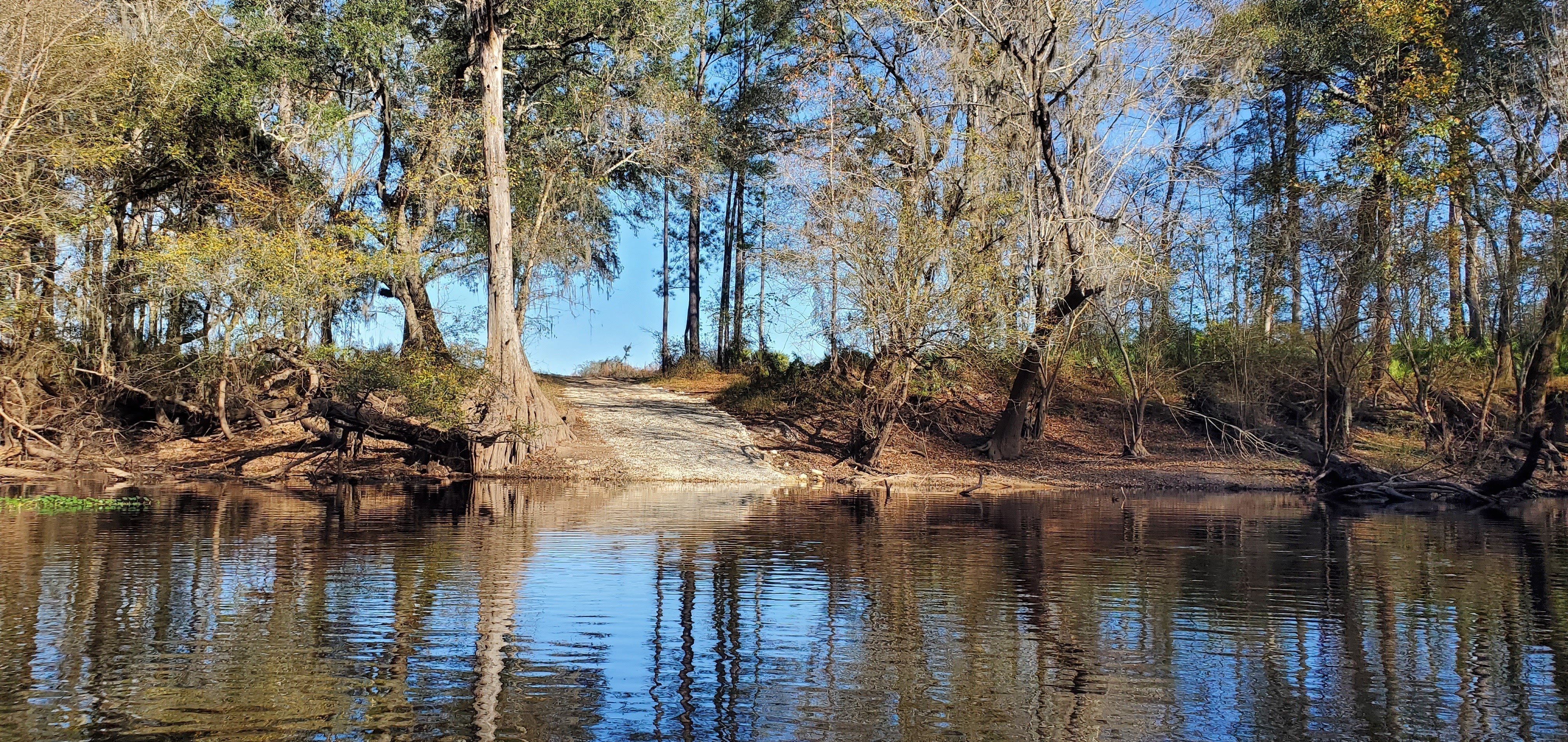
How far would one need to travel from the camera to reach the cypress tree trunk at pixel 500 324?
75.9 feet

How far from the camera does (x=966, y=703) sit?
572 centimetres

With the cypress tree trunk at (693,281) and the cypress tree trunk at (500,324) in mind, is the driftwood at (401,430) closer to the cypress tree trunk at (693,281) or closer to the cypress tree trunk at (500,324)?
the cypress tree trunk at (500,324)

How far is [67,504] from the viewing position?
15.2 m

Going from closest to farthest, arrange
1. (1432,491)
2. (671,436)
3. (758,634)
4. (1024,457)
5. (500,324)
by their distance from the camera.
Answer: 1. (758,634)
2. (1432,491)
3. (500,324)
4. (1024,457)
5. (671,436)

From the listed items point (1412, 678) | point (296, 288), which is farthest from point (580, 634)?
point (296, 288)

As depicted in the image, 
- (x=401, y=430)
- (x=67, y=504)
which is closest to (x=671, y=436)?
(x=401, y=430)

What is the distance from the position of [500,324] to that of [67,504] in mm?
10386

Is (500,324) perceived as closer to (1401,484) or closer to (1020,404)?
(1020,404)

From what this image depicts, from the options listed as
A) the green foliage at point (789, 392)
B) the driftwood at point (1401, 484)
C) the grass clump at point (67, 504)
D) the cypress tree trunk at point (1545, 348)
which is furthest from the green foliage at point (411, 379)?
the cypress tree trunk at point (1545, 348)

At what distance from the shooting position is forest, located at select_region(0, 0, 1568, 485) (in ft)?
69.6

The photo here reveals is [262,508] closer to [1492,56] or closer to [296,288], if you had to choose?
[296,288]

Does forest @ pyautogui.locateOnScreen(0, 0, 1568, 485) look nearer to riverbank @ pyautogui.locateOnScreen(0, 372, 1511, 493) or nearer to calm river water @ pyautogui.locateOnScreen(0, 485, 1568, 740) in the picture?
riverbank @ pyautogui.locateOnScreen(0, 372, 1511, 493)

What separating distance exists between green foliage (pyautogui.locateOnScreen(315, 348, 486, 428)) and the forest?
0.33 feet

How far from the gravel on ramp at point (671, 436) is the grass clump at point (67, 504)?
33.3 feet
